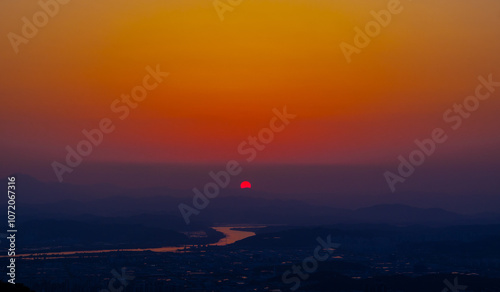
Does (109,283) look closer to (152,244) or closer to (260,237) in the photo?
(152,244)

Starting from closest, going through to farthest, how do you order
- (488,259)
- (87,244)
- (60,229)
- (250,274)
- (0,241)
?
1. (250,274)
2. (488,259)
3. (0,241)
4. (87,244)
5. (60,229)

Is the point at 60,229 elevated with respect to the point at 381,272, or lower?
elevated

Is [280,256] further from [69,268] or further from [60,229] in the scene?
[60,229]

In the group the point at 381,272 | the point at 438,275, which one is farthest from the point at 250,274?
the point at 438,275

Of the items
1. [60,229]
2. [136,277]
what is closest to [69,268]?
[136,277]

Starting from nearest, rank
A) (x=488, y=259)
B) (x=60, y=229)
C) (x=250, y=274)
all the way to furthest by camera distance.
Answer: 1. (x=250, y=274)
2. (x=488, y=259)
3. (x=60, y=229)

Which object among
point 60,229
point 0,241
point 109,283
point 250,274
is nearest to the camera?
point 109,283

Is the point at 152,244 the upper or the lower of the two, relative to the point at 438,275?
upper

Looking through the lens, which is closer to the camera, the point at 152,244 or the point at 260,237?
the point at 152,244

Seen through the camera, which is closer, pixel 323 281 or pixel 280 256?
pixel 323 281
